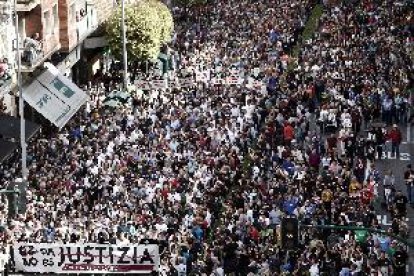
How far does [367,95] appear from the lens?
175 ft

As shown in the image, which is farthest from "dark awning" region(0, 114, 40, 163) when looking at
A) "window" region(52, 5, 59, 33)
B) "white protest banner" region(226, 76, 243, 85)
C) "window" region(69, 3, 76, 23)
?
"white protest banner" region(226, 76, 243, 85)

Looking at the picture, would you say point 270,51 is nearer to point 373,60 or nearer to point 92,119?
point 373,60

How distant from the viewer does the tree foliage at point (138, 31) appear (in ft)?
201

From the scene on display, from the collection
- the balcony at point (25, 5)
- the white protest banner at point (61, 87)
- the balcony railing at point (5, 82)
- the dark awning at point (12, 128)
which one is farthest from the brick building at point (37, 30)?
the dark awning at point (12, 128)

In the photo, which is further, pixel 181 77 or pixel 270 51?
pixel 270 51

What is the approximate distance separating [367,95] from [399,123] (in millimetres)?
1860

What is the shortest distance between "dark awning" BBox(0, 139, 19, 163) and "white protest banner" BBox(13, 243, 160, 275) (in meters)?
9.30

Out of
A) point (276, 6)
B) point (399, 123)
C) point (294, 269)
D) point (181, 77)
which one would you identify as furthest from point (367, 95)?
point (276, 6)

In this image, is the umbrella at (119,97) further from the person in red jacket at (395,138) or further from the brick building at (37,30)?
the person in red jacket at (395,138)

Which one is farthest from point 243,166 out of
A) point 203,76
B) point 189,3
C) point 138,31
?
point 189,3

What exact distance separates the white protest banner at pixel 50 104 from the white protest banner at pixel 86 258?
51.5ft

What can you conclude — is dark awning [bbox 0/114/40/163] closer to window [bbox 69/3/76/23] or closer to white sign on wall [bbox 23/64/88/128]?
white sign on wall [bbox 23/64/88/128]

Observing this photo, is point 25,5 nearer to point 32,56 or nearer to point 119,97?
point 32,56

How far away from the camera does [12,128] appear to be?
48.6 metres
